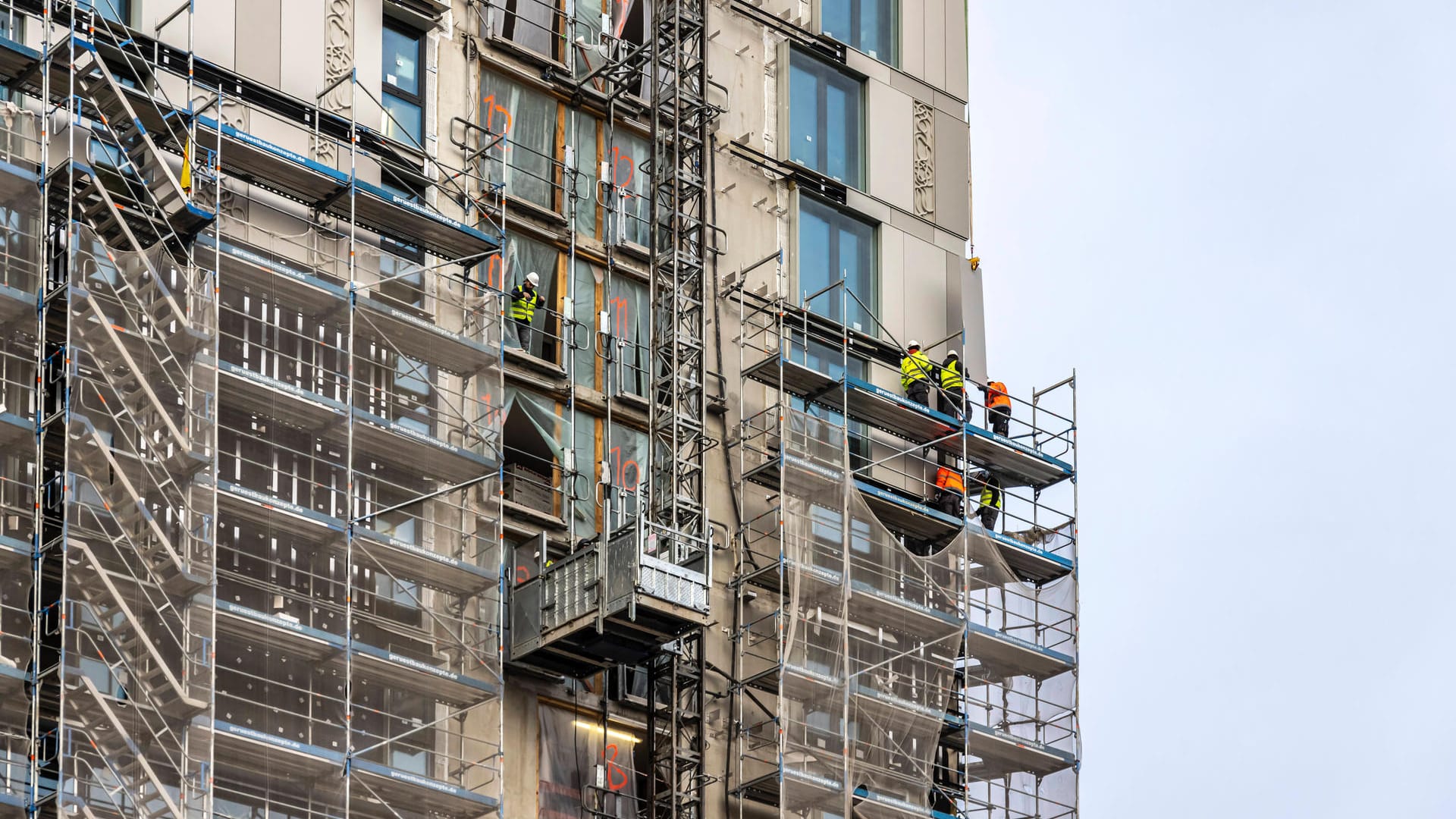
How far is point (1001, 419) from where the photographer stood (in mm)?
51625

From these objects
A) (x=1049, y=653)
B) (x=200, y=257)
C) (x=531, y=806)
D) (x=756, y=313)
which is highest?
(x=756, y=313)

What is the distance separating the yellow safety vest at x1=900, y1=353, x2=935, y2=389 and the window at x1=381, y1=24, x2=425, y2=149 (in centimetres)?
1050

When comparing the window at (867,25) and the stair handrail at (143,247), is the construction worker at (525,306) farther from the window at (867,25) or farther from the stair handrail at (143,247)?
the window at (867,25)

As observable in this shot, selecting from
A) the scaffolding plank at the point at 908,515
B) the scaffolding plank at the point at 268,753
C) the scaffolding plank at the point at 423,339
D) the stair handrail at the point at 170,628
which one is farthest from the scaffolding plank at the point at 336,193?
the scaffolding plank at the point at 908,515

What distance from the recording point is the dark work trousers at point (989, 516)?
167 feet

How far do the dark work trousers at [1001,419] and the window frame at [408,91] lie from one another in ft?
40.7

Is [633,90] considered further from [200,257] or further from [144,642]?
[144,642]

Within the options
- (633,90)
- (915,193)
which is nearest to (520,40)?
(633,90)

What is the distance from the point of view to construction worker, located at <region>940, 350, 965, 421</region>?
166 feet

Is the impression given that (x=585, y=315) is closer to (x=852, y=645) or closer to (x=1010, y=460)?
(x=852, y=645)

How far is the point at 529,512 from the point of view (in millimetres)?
44281

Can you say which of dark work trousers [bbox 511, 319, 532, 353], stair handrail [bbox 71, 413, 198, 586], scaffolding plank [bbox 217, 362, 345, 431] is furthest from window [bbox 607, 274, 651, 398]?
stair handrail [bbox 71, 413, 198, 586]

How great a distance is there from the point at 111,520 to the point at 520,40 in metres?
14.6

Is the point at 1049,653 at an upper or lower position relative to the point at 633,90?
lower
